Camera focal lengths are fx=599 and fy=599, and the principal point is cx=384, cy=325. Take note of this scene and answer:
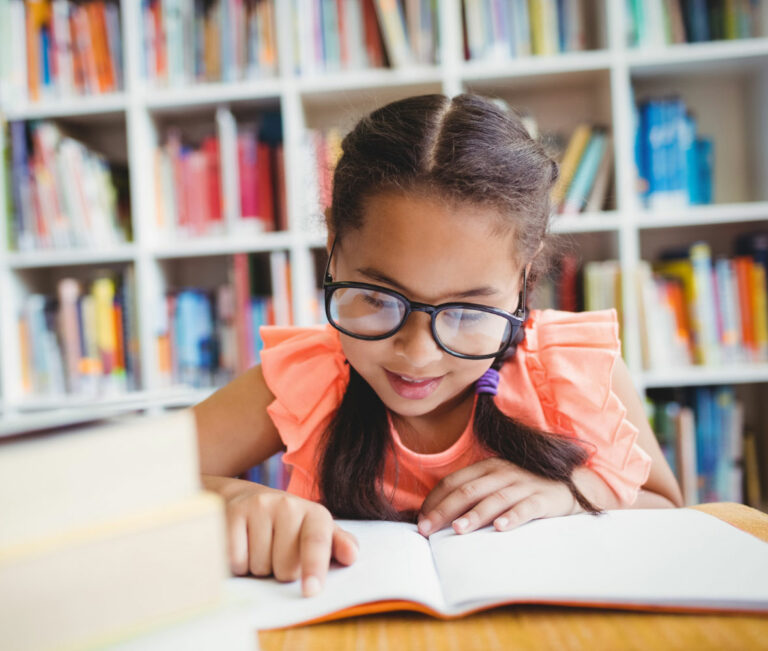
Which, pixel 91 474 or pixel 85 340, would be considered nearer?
pixel 91 474

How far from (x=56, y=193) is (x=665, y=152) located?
1.78 metres

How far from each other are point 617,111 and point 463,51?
465mm

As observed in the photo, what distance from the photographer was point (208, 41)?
177 centimetres

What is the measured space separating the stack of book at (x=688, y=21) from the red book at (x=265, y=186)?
1076 millimetres

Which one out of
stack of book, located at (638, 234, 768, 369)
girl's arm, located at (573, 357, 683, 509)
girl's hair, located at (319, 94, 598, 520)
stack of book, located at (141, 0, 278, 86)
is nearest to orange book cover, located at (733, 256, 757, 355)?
stack of book, located at (638, 234, 768, 369)

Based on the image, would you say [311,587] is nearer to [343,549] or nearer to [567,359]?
[343,549]

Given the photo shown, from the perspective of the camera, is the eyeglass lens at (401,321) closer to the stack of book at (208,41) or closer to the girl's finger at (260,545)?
the girl's finger at (260,545)

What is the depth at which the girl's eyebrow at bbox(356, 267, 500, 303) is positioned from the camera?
2.16 ft

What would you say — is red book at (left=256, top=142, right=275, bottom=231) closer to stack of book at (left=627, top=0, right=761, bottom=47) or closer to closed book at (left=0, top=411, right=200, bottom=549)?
stack of book at (left=627, top=0, right=761, bottom=47)

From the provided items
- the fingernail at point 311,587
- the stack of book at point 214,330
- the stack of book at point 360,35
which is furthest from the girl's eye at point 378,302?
the stack of book at point 360,35

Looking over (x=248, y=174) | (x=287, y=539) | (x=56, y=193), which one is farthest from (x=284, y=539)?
(x=56, y=193)

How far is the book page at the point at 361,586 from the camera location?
0.38 m

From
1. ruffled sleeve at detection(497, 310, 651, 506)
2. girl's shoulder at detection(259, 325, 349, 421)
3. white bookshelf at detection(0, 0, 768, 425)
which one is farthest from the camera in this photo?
white bookshelf at detection(0, 0, 768, 425)

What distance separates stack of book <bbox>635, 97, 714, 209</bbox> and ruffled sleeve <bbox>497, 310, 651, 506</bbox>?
0.99 metres
